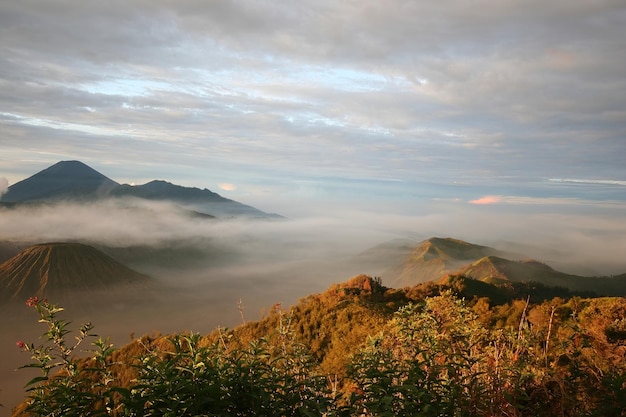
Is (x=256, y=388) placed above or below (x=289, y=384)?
above

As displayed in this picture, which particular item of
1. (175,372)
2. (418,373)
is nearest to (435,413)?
(418,373)

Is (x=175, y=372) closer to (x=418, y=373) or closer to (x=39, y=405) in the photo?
(x=39, y=405)

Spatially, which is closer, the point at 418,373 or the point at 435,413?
the point at 435,413

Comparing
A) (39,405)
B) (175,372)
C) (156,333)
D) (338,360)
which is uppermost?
(175,372)

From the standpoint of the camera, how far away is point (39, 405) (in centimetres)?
445

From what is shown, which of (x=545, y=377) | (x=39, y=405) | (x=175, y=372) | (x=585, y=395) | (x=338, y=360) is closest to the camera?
(x=39, y=405)

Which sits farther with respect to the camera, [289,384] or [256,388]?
[289,384]

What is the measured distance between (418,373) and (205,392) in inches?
105

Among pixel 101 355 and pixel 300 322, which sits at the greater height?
pixel 101 355

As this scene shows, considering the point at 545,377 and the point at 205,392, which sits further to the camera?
the point at 545,377

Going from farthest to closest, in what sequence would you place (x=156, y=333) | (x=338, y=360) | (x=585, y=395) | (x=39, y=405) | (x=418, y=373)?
1. (x=156, y=333)
2. (x=338, y=360)
3. (x=585, y=395)
4. (x=418, y=373)
5. (x=39, y=405)

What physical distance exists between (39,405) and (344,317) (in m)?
31.5

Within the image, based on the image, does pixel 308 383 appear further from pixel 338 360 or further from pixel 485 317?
pixel 485 317

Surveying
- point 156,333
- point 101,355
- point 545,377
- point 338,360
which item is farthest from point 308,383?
point 156,333
